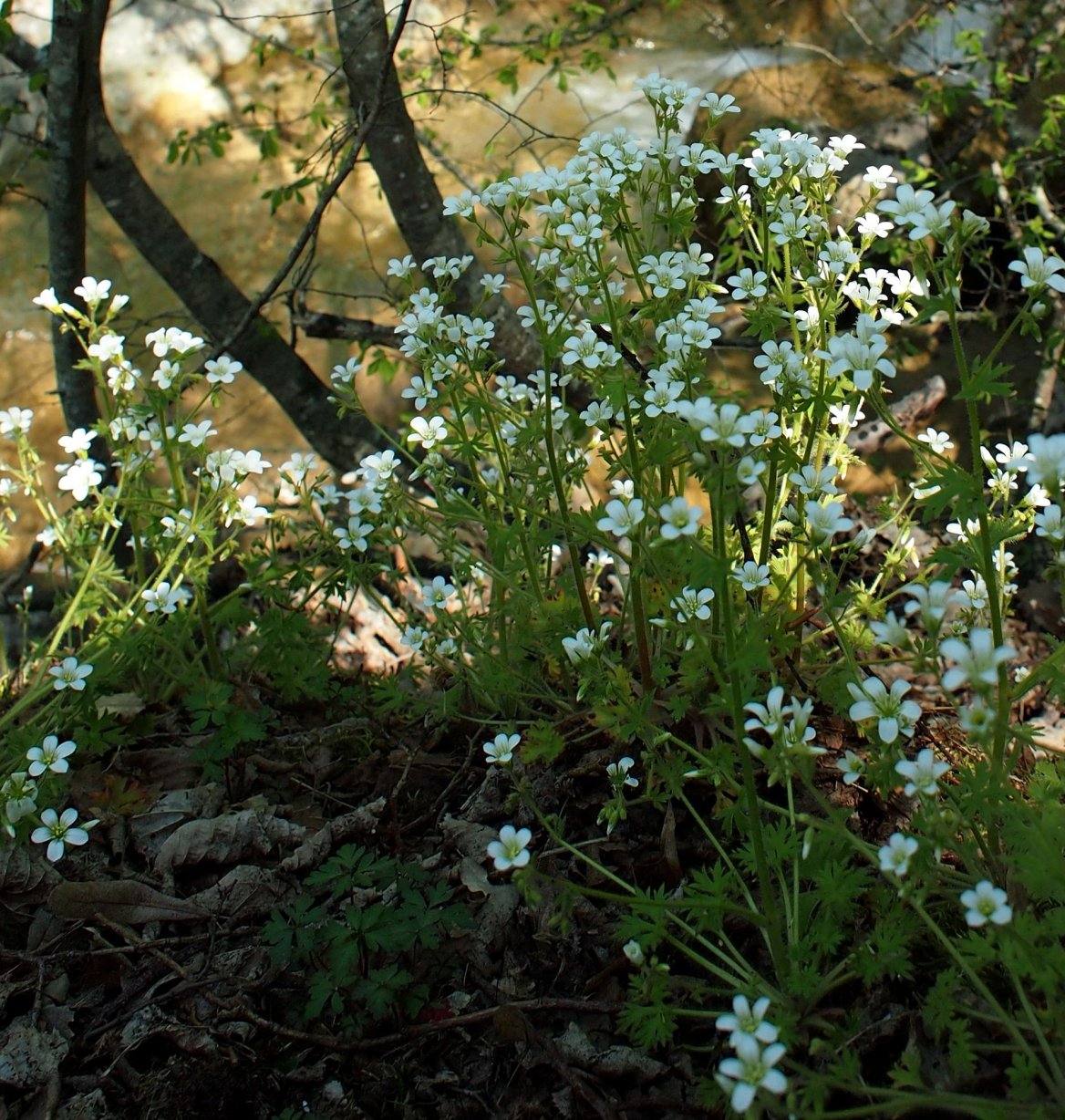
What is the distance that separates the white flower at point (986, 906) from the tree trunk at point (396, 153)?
2.95 metres

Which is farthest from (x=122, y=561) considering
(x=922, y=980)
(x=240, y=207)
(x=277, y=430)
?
(x=240, y=207)

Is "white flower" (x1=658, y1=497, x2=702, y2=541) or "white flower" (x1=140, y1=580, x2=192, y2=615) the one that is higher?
"white flower" (x1=658, y1=497, x2=702, y2=541)

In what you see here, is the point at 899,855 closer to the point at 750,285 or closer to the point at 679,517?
the point at 679,517

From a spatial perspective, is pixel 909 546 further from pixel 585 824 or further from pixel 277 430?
pixel 277 430

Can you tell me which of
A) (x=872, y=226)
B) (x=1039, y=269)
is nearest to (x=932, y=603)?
(x=1039, y=269)

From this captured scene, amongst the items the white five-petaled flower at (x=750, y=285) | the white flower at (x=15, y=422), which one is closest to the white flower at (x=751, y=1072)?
the white five-petaled flower at (x=750, y=285)

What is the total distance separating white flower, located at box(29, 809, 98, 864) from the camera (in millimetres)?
2328

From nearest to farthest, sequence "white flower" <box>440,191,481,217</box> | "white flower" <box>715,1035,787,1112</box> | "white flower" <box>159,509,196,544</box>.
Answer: "white flower" <box>715,1035,787,1112</box>
"white flower" <box>440,191,481,217</box>
"white flower" <box>159,509,196,544</box>

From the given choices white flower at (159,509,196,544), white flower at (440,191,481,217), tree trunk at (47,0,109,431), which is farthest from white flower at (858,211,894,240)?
tree trunk at (47,0,109,431)

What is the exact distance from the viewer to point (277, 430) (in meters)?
7.02

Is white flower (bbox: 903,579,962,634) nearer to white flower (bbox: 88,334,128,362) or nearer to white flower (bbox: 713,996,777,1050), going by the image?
white flower (bbox: 713,996,777,1050)

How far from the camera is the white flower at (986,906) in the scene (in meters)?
1.63

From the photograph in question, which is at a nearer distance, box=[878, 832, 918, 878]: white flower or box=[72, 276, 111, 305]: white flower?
box=[878, 832, 918, 878]: white flower

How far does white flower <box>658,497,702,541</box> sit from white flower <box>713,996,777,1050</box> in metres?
0.74
